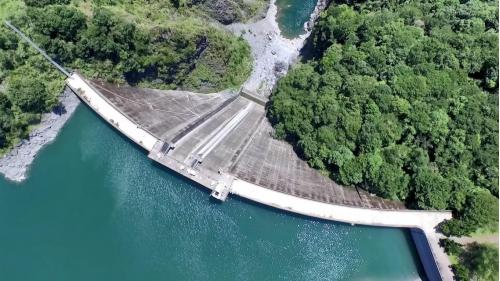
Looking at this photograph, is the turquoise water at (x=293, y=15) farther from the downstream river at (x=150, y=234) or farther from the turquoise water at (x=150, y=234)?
the downstream river at (x=150, y=234)

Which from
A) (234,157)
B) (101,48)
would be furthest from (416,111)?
(101,48)

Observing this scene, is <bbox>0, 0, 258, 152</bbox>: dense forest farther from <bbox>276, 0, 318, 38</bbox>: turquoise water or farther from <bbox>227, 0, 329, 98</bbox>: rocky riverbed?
<bbox>276, 0, 318, 38</bbox>: turquoise water

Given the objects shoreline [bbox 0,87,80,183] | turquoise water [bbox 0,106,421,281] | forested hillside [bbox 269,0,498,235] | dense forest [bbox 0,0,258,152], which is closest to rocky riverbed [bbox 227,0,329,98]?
dense forest [bbox 0,0,258,152]

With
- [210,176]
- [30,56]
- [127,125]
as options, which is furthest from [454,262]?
[30,56]

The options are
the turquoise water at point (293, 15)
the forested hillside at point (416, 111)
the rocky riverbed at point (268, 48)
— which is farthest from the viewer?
the turquoise water at point (293, 15)

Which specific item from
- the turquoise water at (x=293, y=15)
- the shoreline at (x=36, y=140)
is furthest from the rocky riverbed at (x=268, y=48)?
the shoreline at (x=36, y=140)

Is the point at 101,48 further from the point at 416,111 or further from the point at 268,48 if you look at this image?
the point at 416,111

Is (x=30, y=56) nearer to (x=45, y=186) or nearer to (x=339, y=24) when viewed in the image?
(x=45, y=186)
